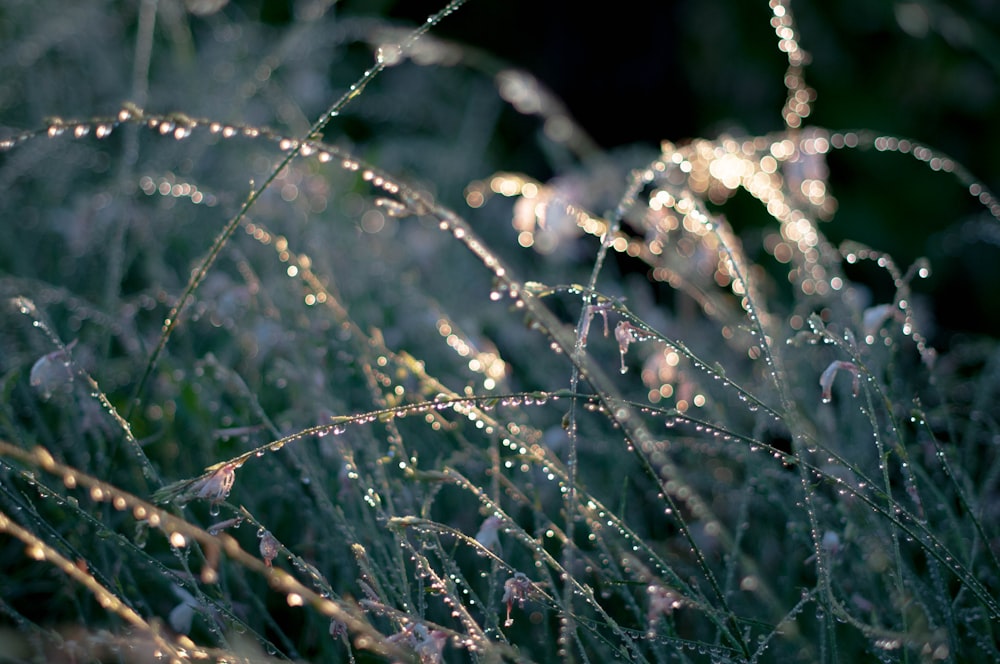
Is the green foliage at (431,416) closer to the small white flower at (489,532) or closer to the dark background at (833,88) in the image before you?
the small white flower at (489,532)

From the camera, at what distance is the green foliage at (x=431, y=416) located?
925 mm

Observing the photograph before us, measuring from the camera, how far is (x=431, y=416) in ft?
3.76

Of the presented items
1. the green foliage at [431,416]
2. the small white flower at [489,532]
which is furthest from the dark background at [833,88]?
the small white flower at [489,532]

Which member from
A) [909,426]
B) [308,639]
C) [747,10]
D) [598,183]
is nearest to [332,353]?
[308,639]

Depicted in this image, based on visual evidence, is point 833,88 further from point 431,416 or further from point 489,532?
point 489,532

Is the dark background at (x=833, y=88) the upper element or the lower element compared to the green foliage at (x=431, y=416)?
upper

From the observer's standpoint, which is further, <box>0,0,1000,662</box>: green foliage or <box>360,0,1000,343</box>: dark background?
<box>360,0,1000,343</box>: dark background

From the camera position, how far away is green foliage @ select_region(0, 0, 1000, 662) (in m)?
0.92

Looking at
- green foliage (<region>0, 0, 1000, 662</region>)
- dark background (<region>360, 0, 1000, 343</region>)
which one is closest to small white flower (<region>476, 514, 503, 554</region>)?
green foliage (<region>0, 0, 1000, 662</region>)

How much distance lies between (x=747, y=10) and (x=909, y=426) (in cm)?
205

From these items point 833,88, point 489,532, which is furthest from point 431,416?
point 833,88

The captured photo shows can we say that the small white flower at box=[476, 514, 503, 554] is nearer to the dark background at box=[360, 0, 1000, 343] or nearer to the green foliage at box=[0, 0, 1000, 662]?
the green foliage at box=[0, 0, 1000, 662]

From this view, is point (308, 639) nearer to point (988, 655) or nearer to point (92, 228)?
point (988, 655)

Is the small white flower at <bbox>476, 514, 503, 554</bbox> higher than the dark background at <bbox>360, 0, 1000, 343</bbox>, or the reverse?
the dark background at <bbox>360, 0, 1000, 343</bbox>
